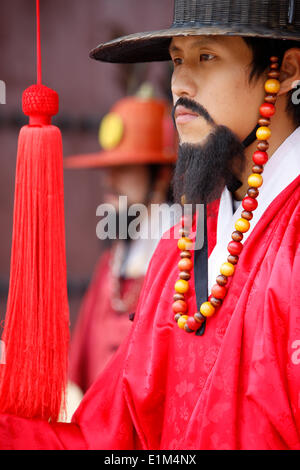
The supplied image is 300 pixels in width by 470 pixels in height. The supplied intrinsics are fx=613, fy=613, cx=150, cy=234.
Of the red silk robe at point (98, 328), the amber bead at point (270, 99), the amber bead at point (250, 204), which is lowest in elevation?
the red silk robe at point (98, 328)

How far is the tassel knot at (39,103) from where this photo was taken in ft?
3.92

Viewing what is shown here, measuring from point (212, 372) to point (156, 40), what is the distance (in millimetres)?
706

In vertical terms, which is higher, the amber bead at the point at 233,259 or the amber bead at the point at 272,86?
the amber bead at the point at 272,86

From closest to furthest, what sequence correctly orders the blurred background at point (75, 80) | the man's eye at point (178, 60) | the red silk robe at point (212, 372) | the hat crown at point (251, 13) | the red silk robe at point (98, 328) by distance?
the red silk robe at point (212, 372) < the hat crown at point (251, 13) < the man's eye at point (178, 60) < the red silk robe at point (98, 328) < the blurred background at point (75, 80)

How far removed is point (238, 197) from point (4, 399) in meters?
0.63

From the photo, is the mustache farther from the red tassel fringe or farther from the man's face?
the red tassel fringe

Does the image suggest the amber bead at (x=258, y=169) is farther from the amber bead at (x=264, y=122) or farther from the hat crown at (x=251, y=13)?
the hat crown at (x=251, y=13)

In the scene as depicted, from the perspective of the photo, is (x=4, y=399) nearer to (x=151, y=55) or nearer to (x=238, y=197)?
(x=238, y=197)

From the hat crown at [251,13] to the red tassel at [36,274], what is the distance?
1.10ft

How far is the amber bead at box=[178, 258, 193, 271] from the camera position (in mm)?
1259

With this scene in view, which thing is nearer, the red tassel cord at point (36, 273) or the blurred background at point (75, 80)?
the red tassel cord at point (36, 273)

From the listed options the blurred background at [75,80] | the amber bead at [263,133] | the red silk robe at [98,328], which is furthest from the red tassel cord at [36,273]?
the blurred background at [75,80]

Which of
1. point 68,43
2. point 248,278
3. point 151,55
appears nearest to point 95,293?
point 68,43

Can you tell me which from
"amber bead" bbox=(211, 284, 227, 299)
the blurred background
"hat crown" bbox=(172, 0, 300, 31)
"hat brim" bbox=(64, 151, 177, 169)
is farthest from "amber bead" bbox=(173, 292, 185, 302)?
the blurred background
